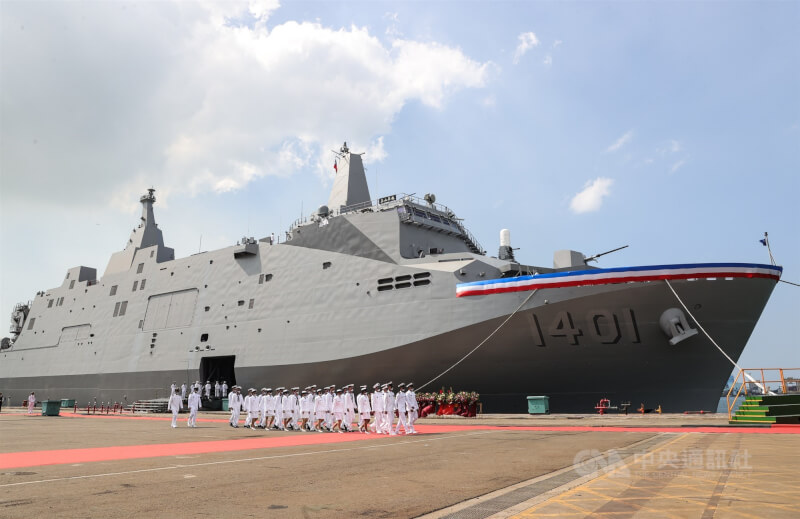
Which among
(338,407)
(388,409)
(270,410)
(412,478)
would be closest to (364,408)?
(338,407)

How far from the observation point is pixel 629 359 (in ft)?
56.2

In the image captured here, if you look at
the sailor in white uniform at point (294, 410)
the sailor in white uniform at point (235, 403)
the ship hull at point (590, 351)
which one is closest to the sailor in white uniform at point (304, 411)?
the sailor in white uniform at point (294, 410)

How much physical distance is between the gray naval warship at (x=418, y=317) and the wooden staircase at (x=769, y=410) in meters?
1.87

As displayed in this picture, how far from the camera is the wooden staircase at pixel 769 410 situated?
46.9ft

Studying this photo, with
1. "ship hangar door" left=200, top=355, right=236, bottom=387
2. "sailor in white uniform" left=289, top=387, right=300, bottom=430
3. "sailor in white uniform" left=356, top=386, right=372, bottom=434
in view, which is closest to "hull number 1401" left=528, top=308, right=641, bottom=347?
"sailor in white uniform" left=356, top=386, right=372, bottom=434

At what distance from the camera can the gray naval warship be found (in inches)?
654

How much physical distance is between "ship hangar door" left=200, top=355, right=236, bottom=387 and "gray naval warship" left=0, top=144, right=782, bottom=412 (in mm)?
77

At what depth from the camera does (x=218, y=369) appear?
87.7 ft

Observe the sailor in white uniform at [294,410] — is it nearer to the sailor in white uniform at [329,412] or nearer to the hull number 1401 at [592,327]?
the sailor in white uniform at [329,412]

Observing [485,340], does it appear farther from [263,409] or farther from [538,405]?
[263,409]

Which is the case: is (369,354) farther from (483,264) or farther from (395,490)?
(395,490)

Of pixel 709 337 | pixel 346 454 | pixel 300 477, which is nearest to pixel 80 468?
pixel 300 477

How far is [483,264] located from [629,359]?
5.50 m

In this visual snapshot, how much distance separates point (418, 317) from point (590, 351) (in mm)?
5627
